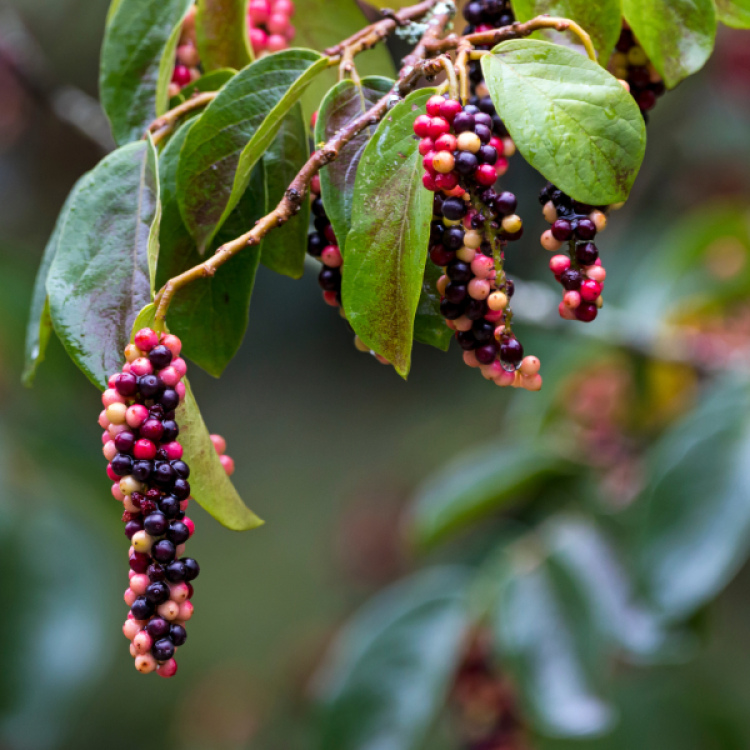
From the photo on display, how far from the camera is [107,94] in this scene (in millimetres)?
611

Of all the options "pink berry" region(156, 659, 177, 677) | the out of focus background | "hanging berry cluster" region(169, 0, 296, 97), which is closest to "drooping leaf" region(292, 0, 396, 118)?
"hanging berry cluster" region(169, 0, 296, 97)

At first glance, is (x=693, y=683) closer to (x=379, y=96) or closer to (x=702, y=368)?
(x=702, y=368)

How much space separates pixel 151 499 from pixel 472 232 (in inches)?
8.6

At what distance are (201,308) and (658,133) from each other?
5.80ft

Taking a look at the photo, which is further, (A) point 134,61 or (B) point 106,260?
(A) point 134,61

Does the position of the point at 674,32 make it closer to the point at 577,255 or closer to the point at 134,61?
the point at 577,255

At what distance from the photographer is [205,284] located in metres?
0.53

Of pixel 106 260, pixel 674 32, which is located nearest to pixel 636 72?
pixel 674 32

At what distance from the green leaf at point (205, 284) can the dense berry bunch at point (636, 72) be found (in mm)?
273

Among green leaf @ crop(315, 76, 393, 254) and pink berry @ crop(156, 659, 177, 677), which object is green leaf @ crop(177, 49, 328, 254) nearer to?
green leaf @ crop(315, 76, 393, 254)

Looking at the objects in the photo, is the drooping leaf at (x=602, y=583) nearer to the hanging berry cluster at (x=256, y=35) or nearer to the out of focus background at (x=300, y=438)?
the out of focus background at (x=300, y=438)

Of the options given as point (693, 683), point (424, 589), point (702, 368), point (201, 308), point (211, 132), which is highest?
point (211, 132)

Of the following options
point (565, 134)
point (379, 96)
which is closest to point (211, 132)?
→ point (379, 96)

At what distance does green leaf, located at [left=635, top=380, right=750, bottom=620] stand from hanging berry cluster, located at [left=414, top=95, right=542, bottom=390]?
0.73 meters
